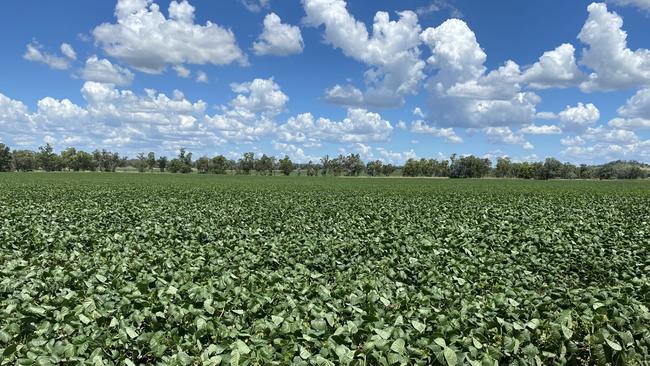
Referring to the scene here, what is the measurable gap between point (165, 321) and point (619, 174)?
776ft

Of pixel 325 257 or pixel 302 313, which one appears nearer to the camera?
pixel 302 313

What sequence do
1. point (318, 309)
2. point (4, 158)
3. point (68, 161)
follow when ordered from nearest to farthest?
point (318, 309)
point (4, 158)
point (68, 161)

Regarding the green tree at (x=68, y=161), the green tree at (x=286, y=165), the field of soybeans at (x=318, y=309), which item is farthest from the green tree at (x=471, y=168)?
the field of soybeans at (x=318, y=309)

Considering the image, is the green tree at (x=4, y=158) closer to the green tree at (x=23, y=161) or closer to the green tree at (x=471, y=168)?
the green tree at (x=23, y=161)

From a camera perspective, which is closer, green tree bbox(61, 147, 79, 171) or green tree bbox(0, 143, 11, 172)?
green tree bbox(0, 143, 11, 172)

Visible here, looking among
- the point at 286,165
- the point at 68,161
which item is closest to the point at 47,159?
the point at 68,161

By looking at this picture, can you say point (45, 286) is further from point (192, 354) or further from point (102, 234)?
point (102, 234)

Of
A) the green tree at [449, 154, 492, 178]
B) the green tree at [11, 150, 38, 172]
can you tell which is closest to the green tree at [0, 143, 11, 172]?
the green tree at [11, 150, 38, 172]

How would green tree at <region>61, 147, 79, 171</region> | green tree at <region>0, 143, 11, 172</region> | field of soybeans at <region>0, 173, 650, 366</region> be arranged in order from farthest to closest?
green tree at <region>61, 147, 79, 171</region>
green tree at <region>0, 143, 11, 172</region>
field of soybeans at <region>0, 173, 650, 366</region>

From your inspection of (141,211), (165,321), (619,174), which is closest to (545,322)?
(165,321)

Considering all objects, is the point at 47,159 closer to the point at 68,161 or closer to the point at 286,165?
the point at 68,161

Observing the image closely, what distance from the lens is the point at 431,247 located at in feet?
35.8

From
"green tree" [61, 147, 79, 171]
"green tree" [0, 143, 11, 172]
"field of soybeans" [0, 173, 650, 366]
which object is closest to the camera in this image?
"field of soybeans" [0, 173, 650, 366]

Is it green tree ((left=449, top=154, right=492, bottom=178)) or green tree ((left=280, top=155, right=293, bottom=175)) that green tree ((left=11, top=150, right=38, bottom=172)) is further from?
→ green tree ((left=449, top=154, right=492, bottom=178))
